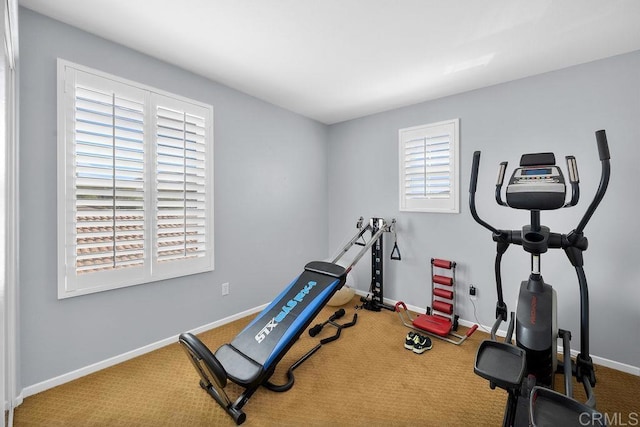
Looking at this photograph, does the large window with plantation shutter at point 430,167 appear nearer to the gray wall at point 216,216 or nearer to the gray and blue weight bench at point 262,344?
the gray wall at point 216,216

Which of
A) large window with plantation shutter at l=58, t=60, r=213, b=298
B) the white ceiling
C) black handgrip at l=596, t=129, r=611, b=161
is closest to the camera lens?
black handgrip at l=596, t=129, r=611, b=161

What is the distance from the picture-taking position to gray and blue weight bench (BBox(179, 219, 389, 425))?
166 centimetres

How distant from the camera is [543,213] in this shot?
255 cm

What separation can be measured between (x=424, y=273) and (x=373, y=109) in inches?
83.5

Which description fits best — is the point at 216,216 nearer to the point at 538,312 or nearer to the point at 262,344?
the point at 262,344

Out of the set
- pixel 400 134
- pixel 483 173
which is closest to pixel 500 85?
pixel 483 173

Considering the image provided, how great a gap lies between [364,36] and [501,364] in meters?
2.28

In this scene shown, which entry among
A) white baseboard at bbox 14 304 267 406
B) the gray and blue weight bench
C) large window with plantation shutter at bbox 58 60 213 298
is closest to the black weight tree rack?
the gray and blue weight bench

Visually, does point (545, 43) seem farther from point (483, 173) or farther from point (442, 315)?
point (442, 315)

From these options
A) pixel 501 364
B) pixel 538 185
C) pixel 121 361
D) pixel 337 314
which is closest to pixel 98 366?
pixel 121 361

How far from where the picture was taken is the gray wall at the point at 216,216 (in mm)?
1870

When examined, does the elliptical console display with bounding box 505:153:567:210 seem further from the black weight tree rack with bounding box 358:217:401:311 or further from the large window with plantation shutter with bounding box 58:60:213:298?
the large window with plantation shutter with bounding box 58:60:213:298

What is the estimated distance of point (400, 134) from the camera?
344cm

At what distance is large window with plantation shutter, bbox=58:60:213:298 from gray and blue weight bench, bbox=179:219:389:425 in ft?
3.20
